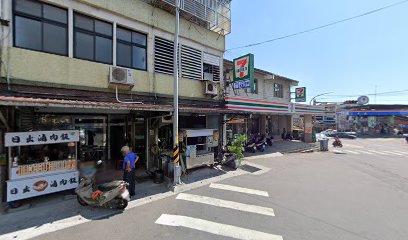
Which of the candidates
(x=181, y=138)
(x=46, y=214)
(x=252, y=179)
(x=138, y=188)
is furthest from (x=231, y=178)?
(x=46, y=214)

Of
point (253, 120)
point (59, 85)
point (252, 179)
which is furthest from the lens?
point (253, 120)

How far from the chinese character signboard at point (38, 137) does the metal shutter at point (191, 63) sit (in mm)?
6073

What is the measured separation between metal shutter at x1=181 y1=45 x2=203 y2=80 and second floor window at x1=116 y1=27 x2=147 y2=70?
Answer: 2.19m

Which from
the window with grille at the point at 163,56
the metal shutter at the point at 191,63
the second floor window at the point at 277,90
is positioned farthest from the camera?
the second floor window at the point at 277,90

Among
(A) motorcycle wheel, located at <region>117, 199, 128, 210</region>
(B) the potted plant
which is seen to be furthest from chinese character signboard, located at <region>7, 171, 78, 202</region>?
(B) the potted plant

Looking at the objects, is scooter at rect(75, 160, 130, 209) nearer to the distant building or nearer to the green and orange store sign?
the green and orange store sign

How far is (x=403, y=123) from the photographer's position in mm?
45562

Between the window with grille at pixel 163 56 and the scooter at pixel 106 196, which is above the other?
the window with grille at pixel 163 56

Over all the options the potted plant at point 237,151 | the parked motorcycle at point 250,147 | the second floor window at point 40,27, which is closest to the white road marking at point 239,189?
the potted plant at point 237,151

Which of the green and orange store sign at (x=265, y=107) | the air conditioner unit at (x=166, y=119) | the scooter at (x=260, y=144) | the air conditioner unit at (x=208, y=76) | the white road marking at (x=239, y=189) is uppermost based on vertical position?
the air conditioner unit at (x=208, y=76)

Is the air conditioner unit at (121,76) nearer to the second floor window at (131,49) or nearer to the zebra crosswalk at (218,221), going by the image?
the second floor window at (131,49)

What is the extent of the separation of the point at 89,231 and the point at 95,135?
666cm

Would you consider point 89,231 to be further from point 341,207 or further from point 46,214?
point 341,207

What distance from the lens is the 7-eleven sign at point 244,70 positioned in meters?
11.9
